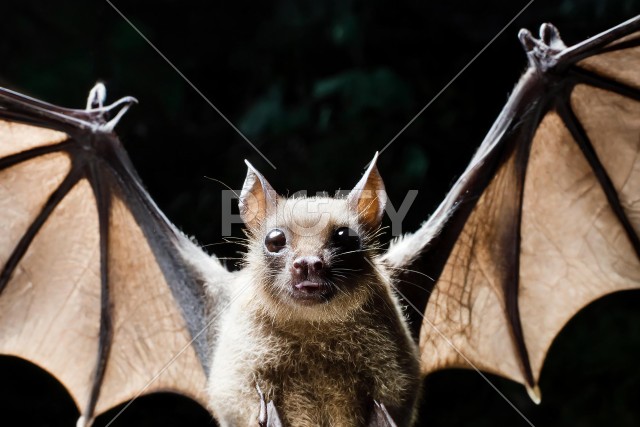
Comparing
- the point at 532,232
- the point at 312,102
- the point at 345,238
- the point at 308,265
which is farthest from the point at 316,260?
the point at 312,102

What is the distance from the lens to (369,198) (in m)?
1.91

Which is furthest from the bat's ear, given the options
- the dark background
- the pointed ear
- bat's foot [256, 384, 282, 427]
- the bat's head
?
the dark background

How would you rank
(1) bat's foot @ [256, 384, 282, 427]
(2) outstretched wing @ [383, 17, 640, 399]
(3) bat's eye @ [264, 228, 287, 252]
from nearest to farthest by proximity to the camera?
(1) bat's foot @ [256, 384, 282, 427] → (3) bat's eye @ [264, 228, 287, 252] → (2) outstretched wing @ [383, 17, 640, 399]

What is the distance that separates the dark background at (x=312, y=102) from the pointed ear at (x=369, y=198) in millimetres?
1280

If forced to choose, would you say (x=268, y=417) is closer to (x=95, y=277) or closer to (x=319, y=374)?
(x=319, y=374)

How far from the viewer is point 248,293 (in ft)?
6.49

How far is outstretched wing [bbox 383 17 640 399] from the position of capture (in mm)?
2096

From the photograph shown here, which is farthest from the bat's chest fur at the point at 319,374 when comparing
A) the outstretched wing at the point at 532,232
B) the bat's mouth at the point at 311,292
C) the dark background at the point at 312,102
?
the dark background at the point at 312,102

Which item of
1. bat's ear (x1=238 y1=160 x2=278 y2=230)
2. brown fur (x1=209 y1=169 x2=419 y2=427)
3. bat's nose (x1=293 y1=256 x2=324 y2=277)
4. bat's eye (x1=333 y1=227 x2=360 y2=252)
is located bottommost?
brown fur (x1=209 y1=169 x2=419 y2=427)

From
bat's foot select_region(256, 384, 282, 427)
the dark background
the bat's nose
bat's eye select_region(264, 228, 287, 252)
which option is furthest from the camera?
the dark background

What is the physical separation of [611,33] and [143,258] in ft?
4.44

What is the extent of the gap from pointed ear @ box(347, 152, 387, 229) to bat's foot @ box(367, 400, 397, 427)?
1.49ft

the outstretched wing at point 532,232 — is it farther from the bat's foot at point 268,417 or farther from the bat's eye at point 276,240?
the bat's foot at point 268,417

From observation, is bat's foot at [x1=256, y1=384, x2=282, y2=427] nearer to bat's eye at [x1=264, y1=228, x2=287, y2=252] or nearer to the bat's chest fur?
the bat's chest fur
